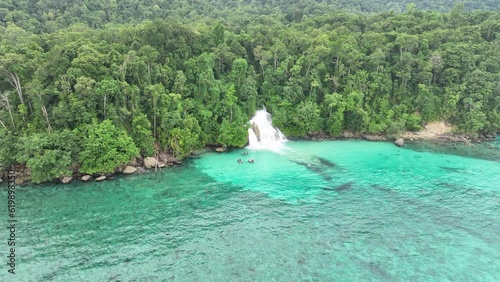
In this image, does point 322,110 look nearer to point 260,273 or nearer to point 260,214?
point 260,214

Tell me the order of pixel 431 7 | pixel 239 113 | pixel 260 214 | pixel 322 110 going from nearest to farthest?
pixel 260 214
pixel 239 113
pixel 322 110
pixel 431 7

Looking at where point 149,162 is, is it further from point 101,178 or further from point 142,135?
point 101,178

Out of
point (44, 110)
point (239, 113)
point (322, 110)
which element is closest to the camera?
point (44, 110)

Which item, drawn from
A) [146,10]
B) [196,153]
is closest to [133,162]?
[196,153]

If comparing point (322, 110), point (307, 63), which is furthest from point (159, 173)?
point (307, 63)

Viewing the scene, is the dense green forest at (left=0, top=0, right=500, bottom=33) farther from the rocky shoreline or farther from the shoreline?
the shoreline

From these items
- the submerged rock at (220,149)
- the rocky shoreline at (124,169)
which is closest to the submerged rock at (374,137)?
the submerged rock at (220,149)
